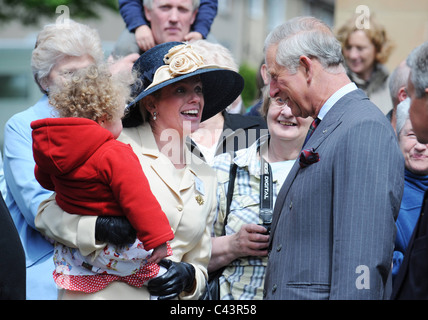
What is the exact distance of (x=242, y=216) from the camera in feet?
13.1

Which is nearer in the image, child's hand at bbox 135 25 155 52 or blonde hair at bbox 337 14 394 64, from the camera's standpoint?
child's hand at bbox 135 25 155 52

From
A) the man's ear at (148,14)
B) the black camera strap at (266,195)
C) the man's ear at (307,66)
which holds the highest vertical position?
the man's ear at (148,14)

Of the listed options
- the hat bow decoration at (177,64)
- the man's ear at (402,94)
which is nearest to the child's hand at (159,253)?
the hat bow decoration at (177,64)

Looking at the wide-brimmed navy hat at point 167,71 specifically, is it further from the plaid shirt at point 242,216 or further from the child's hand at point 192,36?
the child's hand at point 192,36

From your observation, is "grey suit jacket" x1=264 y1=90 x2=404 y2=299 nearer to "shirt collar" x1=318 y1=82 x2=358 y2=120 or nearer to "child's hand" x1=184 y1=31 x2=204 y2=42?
"shirt collar" x1=318 y1=82 x2=358 y2=120

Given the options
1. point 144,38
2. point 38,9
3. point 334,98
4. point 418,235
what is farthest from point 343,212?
point 38,9

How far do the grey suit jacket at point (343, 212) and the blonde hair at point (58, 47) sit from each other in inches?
71.2

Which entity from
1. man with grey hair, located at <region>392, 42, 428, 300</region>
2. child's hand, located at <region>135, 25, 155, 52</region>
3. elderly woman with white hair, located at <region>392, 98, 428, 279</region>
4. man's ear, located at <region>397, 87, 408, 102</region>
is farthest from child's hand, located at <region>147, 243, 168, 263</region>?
man's ear, located at <region>397, 87, 408, 102</region>

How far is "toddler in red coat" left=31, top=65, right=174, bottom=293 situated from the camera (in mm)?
3117

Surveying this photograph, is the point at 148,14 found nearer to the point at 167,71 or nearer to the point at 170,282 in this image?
the point at 167,71

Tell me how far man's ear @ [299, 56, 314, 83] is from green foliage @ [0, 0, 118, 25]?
15.0m

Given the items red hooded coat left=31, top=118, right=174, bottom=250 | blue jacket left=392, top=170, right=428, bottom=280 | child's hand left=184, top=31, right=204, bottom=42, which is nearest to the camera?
red hooded coat left=31, top=118, right=174, bottom=250

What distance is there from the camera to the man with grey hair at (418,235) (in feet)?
8.26
